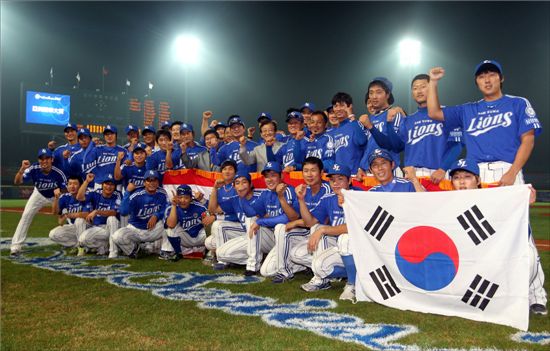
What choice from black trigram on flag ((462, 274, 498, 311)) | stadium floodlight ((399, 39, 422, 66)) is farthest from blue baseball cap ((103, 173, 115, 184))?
stadium floodlight ((399, 39, 422, 66))

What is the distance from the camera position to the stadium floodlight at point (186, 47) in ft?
99.8

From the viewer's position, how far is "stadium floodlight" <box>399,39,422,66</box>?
28.0 m

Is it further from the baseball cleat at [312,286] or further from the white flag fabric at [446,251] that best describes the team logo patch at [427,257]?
the baseball cleat at [312,286]

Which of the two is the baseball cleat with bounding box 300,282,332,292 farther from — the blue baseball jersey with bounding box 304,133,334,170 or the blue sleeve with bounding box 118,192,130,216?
the blue sleeve with bounding box 118,192,130,216

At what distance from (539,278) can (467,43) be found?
34820 mm

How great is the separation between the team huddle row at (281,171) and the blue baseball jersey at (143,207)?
0.06 ft

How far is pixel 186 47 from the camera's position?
102 ft

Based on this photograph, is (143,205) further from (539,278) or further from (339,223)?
(539,278)

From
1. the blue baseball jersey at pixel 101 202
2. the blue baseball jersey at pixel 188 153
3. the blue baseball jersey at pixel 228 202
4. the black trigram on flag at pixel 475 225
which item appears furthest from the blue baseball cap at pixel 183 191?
the black trigram on flag at pixel 475 225

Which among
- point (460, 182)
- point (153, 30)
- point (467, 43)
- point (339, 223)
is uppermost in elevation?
point (153, 30)

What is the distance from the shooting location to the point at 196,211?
8055 mm

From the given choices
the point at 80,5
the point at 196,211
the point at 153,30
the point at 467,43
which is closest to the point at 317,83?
the point at 467,43

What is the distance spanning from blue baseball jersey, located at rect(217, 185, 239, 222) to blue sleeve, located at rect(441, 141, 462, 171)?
10.2ft

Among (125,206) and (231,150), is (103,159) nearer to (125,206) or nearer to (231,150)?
(125,206)
